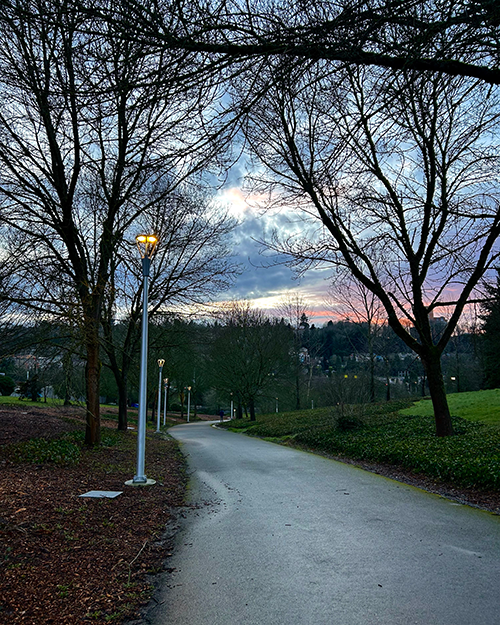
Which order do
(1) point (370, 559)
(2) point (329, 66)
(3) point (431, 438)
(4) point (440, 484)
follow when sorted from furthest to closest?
(3) point (431, 438) < (4) point (440, 484) < (1) point (370, 559) < (2) point (329, 66)

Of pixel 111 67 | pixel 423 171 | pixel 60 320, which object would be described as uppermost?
pixel 423 171

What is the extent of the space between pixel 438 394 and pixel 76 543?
33.7 feet

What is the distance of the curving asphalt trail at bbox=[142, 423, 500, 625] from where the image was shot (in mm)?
3191

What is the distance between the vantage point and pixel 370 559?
14.0 feet

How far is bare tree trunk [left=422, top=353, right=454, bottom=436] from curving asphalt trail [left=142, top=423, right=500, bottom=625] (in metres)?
5.03

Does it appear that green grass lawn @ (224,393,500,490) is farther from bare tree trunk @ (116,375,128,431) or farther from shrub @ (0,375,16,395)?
shrub @ (0,375,16,395)

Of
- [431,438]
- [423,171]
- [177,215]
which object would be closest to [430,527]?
[431,438]

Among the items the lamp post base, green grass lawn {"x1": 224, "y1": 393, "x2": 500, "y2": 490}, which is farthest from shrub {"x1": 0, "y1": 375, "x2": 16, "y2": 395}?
the lamp post base

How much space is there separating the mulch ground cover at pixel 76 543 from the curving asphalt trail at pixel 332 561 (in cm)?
34

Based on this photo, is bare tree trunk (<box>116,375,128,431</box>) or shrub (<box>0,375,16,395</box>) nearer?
bare tree trunk (<box>116,375,128,431</box>)

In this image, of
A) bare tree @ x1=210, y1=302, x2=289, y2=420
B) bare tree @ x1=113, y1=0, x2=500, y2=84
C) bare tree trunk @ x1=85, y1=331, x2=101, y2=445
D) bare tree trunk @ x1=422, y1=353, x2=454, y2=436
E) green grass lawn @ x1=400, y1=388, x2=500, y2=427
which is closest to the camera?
bare tree @ x1=113, y1=0, x2=500, y2=84

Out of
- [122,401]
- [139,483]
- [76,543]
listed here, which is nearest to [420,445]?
[139,483]

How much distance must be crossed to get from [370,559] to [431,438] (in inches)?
329

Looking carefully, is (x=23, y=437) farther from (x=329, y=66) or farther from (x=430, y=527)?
(x=329, y=66)
